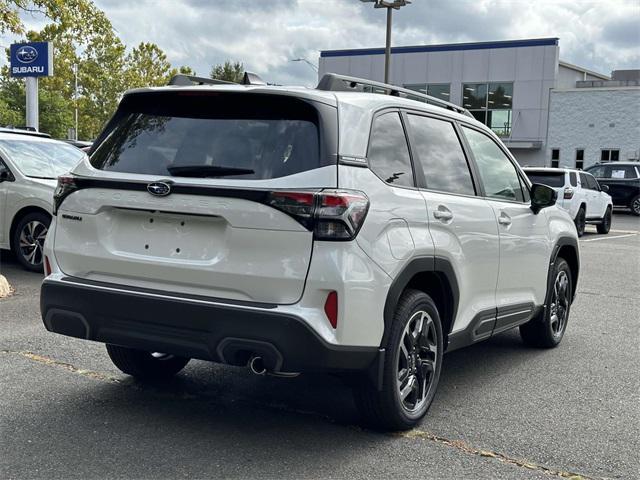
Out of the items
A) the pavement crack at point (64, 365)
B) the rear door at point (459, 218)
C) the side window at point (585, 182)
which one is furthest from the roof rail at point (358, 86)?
the side window at point (585, 182)

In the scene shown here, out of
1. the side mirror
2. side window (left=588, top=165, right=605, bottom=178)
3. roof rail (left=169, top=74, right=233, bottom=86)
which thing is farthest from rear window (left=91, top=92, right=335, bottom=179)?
side window (left=588, top=165, right=605, bottom=178)

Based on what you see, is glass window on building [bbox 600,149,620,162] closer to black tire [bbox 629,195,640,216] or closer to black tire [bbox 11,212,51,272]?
A: black tire [bbox 629,195,640,216]

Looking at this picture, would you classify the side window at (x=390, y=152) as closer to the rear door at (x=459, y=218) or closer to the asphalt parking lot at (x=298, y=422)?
the rear door at (x=459, y=218)

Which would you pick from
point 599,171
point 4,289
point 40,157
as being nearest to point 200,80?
point 4,289

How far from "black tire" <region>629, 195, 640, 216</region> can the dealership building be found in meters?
17.2

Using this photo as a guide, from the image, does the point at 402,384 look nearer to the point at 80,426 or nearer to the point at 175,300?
the point at 175,300

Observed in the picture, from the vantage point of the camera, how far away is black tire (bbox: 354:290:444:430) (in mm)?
3979

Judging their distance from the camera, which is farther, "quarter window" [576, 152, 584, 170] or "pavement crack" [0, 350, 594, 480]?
"quarter window" [576, 152, 584, 170]

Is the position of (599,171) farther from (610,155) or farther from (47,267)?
(47,267)

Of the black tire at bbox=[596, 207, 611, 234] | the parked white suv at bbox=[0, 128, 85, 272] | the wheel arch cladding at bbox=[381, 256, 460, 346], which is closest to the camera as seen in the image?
the wheel arch cladding at bbox=[381, 256, 460, 346]

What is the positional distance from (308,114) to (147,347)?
1.40m

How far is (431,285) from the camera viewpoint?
4.52 m

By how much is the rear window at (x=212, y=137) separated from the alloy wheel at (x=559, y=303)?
330 cm

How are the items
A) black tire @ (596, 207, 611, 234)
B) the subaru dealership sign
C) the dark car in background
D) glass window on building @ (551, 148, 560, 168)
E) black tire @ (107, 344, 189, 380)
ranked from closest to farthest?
black tire @ (107, 344, 189, 380), the subaru dealership sign, black tire @ (596, 207, 611, 234), the dark car in background, glass window on building @ (551, 148, 560, 168)
